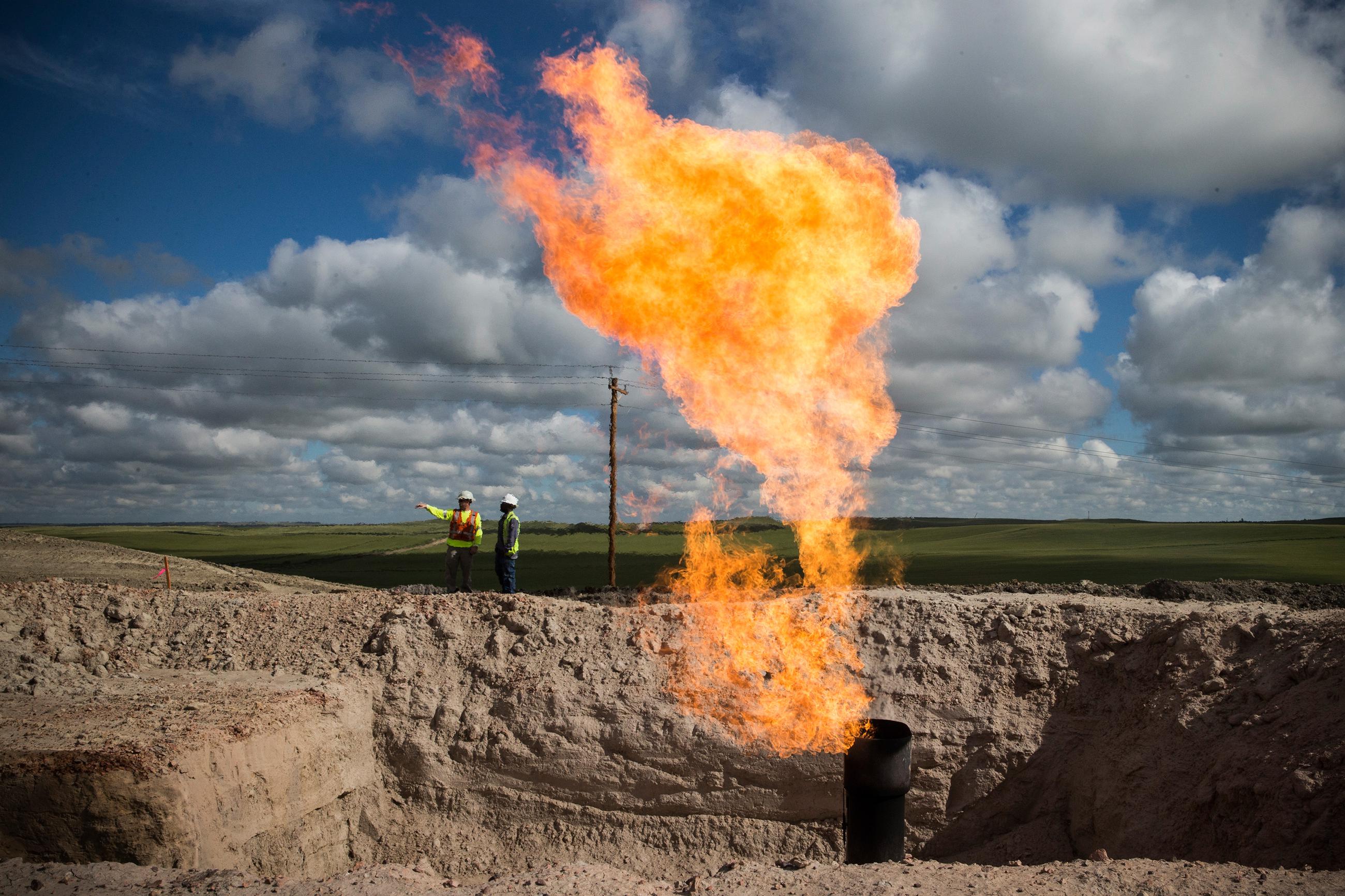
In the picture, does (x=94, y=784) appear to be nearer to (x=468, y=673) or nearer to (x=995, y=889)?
(x=468, y=673)

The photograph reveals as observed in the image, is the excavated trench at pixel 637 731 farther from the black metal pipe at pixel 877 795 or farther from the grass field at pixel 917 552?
the grass field at pixel 917 552

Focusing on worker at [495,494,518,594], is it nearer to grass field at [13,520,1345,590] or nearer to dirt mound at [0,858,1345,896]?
grass field at [13,520,1345,590]

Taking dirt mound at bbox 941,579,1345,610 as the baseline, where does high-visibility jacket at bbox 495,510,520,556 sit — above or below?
above

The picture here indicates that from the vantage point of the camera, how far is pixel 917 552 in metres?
63.4

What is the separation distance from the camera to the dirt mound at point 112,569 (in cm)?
2164

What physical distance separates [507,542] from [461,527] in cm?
134

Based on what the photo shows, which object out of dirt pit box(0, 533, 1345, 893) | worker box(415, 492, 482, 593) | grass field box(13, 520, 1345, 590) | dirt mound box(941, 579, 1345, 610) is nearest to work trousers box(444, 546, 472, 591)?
worker box(415, 492, 482, 593)

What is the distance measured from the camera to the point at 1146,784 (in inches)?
356

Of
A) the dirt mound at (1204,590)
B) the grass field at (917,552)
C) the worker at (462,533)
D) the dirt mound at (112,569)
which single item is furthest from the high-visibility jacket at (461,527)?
the dirt mound at (1204,590)

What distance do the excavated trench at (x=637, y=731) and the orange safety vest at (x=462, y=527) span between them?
3575 millimetres

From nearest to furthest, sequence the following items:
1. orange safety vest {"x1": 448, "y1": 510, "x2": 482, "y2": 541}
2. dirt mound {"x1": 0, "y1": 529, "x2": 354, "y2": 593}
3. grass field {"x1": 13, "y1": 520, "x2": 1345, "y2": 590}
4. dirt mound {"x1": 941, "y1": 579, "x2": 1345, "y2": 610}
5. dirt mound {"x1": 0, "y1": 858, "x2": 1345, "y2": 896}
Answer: dirt mound {"x1": 0, "y1": 858, "x2": 1345, "y2": 896} → orange safety vest {"x1": 448, "y1": 510, "x2": 482, "y2": 541} → dirt mound {"x1": 941, "y1": 579, "x2": 1345, "y2": 610} → dirt mound {"x1": 0, "y1": 529, "x2": 354, "y2": 593} → grass field {"x1": 13, "y1": 520, "x2": 1345, "y2": 590}

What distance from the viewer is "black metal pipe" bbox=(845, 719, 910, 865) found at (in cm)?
761

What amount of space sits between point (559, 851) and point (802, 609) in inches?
206

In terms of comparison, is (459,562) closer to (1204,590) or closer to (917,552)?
(1204,590)
